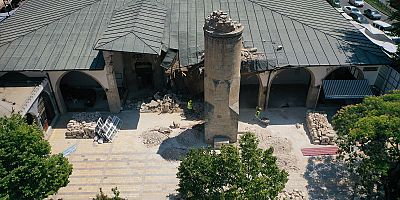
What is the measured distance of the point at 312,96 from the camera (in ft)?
125

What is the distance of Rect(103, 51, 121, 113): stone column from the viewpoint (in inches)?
1391

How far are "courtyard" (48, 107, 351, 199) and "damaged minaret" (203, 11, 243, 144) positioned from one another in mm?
3091

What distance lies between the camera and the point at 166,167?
3250 centimetres

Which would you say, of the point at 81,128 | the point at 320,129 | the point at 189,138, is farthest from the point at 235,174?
the point at 81,128

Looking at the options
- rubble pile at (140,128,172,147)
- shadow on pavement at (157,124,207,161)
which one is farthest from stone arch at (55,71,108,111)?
shadow on pavement at (157,124,207,161)

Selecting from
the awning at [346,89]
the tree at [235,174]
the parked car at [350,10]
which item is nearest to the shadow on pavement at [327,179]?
the awning at [346,89]

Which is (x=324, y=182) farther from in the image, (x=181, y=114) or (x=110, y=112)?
(x=110, y=112)

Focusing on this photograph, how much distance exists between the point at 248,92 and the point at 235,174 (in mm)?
19359

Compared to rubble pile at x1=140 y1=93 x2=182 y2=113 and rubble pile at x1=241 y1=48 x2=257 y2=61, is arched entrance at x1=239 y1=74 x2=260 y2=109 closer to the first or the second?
rubble pile at x1=241 y1=48 x2=257 y2=61

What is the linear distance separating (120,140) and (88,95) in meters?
8.34

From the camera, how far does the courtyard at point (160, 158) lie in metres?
30.4

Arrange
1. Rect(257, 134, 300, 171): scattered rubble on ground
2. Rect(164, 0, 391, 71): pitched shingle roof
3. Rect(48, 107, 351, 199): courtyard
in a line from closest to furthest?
Rect(48, 107, 351, 199): courtyard, Rect(257, 134, 300, 171): scattered rubble on ground, Rect(164, 0, 391, 71): pitched shingle roof

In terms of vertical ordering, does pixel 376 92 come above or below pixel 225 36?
below

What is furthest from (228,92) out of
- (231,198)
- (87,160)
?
(87,160)
